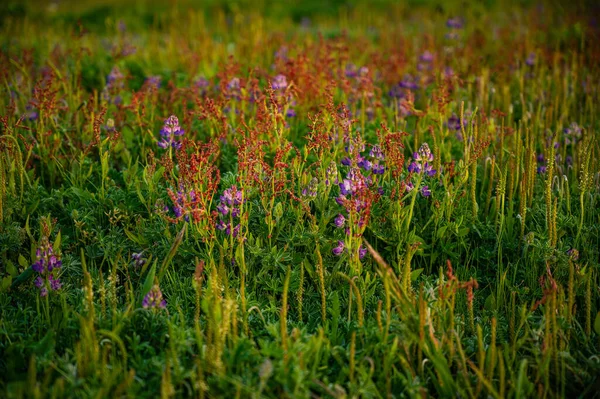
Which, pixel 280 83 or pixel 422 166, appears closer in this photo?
pixel 422 166

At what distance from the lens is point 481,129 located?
358 centimetres

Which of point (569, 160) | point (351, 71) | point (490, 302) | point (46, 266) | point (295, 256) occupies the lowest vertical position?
point (490, 302)

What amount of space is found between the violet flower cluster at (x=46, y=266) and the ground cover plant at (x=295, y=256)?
1 cm

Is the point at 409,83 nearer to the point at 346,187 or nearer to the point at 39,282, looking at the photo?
the point at 346,187

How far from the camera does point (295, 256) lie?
122 inches

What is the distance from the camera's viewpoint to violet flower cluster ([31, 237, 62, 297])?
8.71 feet

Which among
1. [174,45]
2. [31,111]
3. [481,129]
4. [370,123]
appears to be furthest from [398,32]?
[31,111]

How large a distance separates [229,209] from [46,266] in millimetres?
936

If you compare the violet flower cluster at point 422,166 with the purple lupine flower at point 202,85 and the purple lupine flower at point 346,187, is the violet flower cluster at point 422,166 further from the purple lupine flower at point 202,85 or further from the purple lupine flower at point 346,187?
the purple lupine flower at point 202,85

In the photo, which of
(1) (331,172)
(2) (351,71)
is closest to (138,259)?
(1) (331,172)

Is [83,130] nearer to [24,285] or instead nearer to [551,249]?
[24,285]

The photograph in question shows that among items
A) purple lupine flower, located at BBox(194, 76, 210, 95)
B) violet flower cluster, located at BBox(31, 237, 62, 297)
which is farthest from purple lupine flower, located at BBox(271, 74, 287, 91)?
violet flower cluster, located at BBox(31, 237, 62, 297)

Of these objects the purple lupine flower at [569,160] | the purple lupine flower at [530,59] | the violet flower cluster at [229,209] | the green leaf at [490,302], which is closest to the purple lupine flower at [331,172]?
the violet flower cluster at [229,209]

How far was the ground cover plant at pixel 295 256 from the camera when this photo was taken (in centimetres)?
235
